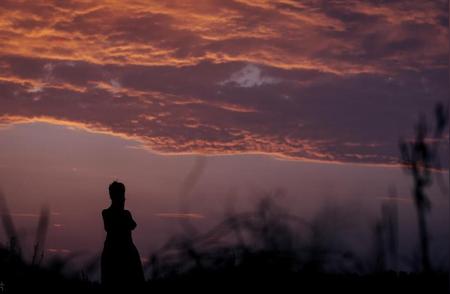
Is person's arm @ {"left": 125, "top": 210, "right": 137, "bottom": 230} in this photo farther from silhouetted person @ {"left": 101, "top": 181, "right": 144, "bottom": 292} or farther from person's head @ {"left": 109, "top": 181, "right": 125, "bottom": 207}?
person's head @ {"left": 109, "top": 181, "right": 125, "bottom": 207}

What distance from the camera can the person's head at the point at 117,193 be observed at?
11414mm

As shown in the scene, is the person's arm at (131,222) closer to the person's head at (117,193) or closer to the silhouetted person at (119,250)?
the silhouetted person at (119,250)

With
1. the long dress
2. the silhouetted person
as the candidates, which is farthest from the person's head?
the long dress

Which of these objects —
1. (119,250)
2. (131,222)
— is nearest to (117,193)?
(131,222)

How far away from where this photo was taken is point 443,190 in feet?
24.2

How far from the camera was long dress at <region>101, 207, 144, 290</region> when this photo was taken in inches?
A: 457

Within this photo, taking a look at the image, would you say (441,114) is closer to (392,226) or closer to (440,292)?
(392,226)

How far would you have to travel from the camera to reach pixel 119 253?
11.7 m

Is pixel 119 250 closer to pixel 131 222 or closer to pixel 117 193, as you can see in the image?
pixel 131 222

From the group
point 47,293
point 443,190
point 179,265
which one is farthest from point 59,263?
point 443,190

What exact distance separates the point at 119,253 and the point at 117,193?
1.07m

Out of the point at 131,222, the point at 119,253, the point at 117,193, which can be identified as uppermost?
the point at 117,193

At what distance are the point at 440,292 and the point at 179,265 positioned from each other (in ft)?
12.4

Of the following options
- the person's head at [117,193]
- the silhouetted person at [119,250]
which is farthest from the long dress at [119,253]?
the person's head at [117,193]
